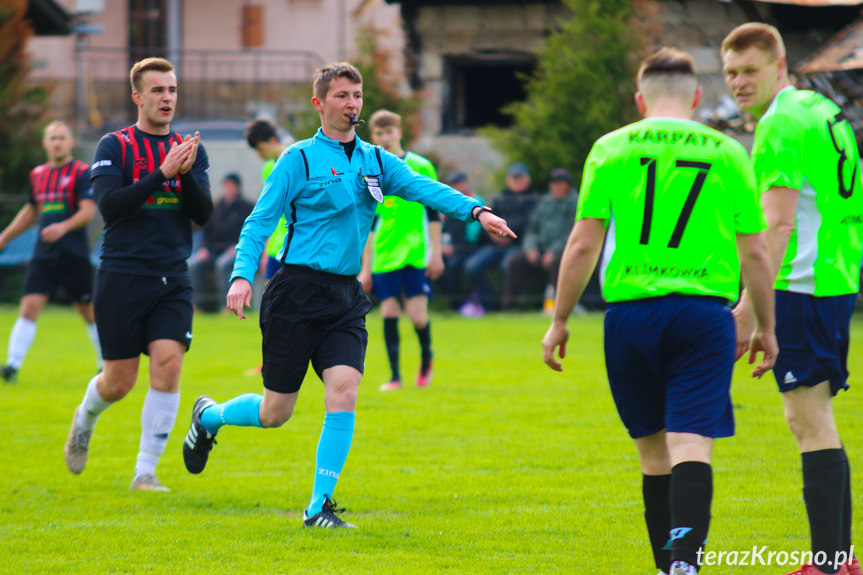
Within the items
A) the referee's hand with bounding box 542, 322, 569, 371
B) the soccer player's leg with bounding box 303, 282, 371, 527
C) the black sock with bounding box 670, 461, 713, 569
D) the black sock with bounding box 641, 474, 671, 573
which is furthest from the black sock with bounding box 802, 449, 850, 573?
the soccer player's leg with bounding box 303, 282, 371, 527

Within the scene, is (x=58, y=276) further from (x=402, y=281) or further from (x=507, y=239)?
(x=507, y=239)

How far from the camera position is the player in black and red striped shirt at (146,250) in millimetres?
5625

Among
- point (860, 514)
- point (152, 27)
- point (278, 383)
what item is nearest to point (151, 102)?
point (278, 383)

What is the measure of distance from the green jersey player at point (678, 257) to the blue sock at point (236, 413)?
7.03 ft

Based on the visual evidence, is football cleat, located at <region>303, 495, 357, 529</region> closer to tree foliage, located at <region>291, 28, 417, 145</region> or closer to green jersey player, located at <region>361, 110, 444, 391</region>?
green jersey player, located at <region>361, 110, 444, 391</region>

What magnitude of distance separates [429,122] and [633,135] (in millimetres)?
18377

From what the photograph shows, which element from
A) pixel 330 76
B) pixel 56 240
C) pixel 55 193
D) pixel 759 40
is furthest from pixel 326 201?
pixel 55 193

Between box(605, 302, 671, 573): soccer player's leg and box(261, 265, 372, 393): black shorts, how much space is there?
162cm

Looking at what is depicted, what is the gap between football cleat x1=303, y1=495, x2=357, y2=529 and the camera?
16.4 feet

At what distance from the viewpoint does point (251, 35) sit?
92.2 feet

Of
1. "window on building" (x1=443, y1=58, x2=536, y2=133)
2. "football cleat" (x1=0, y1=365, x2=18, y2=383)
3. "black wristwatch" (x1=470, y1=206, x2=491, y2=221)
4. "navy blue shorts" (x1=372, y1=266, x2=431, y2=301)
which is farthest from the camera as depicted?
"window on building" (x1=443, y1=58, x2=536, y2=133)

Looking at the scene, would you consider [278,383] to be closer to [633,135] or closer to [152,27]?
[633,135]

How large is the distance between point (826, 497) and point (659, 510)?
2.17 ft

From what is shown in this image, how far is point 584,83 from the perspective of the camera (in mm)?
17234
